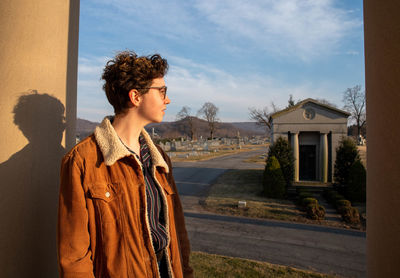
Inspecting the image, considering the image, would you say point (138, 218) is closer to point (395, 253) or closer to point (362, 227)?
point (395, 253)

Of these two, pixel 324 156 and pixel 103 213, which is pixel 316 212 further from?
pixel 103 213

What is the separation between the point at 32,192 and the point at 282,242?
19.7 feet

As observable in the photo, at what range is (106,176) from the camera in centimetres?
161

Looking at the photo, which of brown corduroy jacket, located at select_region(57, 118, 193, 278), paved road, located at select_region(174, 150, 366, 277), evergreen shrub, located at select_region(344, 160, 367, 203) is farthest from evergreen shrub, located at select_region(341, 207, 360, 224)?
brown corduroy jacket, located at select_region(57, 118, 193, 278)

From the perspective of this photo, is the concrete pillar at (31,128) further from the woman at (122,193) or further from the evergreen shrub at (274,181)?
the evergreen shrub at (274,181)

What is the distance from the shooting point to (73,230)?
1.42m

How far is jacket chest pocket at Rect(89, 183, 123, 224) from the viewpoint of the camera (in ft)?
4.96

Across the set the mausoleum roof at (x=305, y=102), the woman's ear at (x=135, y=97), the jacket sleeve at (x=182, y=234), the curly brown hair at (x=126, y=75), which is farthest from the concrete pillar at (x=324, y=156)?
the woman's ear at (x=135, y=97)

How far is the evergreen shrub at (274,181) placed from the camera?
1095 cm

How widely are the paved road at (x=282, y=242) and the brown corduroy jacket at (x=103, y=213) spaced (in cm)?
447

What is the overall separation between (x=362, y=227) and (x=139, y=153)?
808 cm

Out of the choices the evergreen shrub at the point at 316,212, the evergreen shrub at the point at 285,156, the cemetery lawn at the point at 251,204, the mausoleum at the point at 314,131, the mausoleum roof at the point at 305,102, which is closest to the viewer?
the evergreen shrub at the point at 316,212

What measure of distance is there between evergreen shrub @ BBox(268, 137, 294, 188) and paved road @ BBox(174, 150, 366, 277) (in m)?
4.53

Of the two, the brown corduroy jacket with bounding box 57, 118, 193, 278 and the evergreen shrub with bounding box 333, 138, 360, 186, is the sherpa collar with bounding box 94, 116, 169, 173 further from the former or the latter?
the evergreen shrub with bounding box 333, 138, 360, 186
